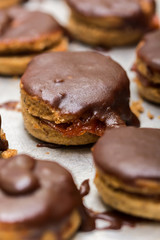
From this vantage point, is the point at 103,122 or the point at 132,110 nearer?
the point at 103,122

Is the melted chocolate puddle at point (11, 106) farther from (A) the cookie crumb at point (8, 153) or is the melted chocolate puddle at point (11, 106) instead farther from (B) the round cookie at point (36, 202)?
(B) the round cookie at point (36, 202)

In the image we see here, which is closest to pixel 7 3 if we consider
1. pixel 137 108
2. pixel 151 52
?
pixel 151 52

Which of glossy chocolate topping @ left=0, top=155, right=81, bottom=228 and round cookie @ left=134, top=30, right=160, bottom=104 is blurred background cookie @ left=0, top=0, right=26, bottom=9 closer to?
round cookie @ left=134, top=30, right=160, bottom=104

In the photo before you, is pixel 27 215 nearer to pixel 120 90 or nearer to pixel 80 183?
pixel 80 183

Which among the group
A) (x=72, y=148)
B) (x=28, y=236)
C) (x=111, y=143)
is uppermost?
(x=111, y=143)

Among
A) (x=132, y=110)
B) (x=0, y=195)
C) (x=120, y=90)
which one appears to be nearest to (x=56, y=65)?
(x=120, y=90)

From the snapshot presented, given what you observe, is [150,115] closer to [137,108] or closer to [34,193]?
[137,108]
